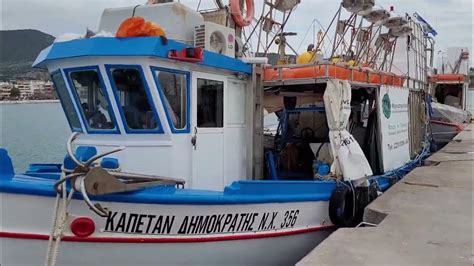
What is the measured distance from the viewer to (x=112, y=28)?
202 inches

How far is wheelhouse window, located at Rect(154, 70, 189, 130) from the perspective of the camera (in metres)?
4.29

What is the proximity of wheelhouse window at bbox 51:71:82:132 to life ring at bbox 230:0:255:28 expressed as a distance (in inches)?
88.2

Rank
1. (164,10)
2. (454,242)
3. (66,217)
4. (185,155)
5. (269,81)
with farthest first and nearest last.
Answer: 1. (269,81)
2. (164,10)
3. (185,155)
4. (454,242)
5. (66,217)

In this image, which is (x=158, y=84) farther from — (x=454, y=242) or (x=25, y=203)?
(x=454, y=242)

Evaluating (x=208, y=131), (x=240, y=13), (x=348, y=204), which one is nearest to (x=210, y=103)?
(x=208, y=131)

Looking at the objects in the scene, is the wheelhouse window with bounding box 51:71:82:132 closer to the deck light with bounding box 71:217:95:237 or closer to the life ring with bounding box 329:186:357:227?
the deck light with bounding box 71:217:95:237

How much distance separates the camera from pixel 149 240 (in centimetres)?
385

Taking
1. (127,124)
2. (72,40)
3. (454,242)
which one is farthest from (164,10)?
(454,242)

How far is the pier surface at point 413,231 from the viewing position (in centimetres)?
363

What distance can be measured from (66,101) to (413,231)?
358 centimetres

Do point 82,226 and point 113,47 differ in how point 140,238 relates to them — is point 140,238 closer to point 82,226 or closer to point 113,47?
point 82,226

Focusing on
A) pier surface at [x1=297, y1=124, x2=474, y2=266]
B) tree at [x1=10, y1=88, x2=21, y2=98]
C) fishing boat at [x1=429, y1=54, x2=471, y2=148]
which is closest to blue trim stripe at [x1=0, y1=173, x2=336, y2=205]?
pier surface at [x1=297, y1=124, x2=474, y2=266]

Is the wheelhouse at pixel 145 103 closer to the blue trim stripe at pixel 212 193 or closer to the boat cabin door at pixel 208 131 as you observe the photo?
the boat cabin door at pixel 208 131

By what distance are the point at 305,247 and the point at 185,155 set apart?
5.64ft
